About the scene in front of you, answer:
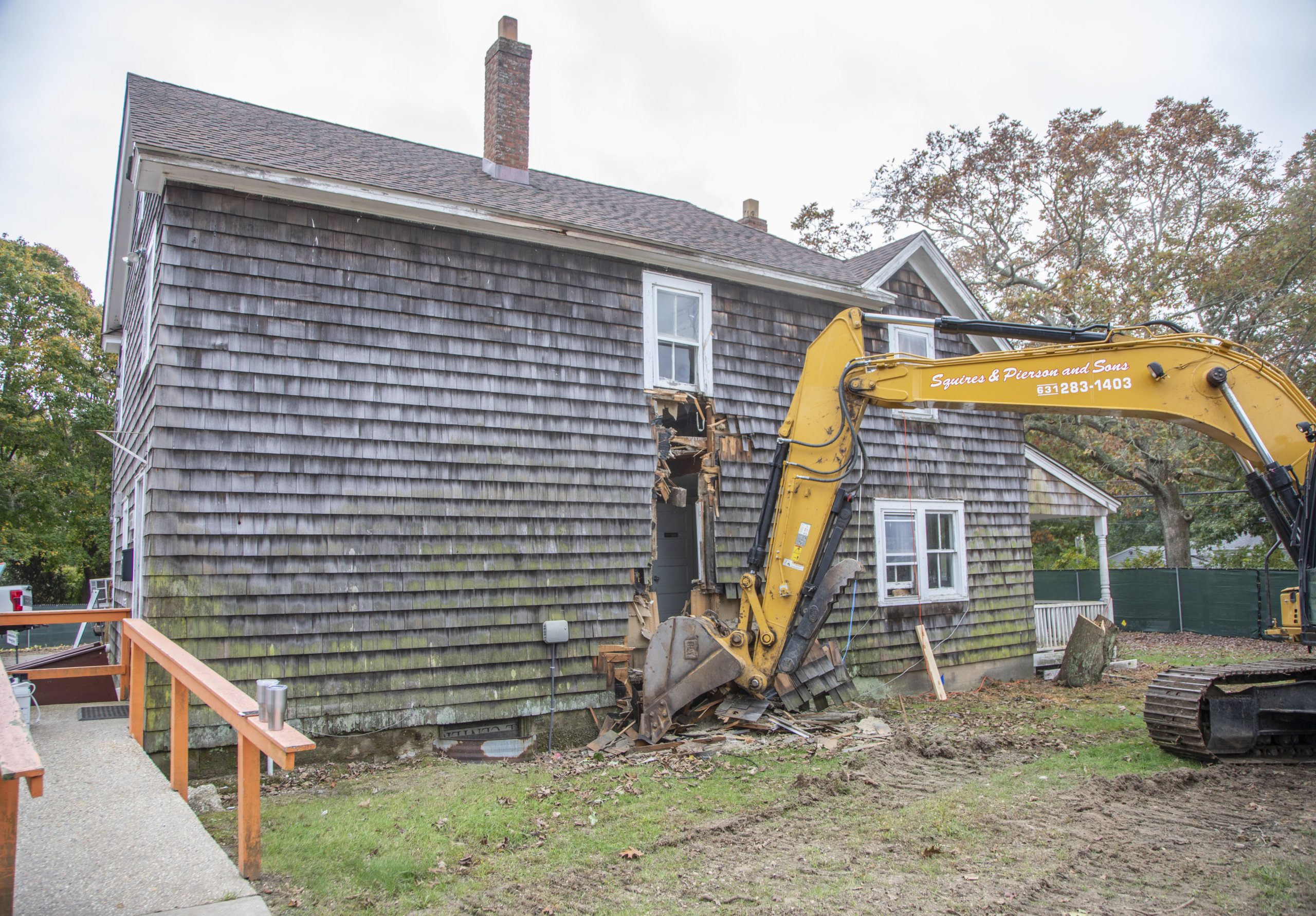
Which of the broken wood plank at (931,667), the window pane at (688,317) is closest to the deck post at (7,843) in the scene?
the window pane at (688,317)

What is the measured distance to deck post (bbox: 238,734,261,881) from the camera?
141 inches

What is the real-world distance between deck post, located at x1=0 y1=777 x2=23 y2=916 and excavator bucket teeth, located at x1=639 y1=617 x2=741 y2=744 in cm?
536

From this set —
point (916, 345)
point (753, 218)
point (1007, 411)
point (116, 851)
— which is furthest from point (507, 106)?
point (116, 851)

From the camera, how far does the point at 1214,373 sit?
22.5 ft

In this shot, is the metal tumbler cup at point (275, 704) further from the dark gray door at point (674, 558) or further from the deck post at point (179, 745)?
the dark gray door at point (674, 558)

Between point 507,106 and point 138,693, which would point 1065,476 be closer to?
point 507,106

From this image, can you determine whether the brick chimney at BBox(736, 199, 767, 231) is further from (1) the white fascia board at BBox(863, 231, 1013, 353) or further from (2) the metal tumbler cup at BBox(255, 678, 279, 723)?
(2) the metal tumbler cup at BBox(255, 678, 279, 723)

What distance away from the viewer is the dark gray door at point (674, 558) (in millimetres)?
11719

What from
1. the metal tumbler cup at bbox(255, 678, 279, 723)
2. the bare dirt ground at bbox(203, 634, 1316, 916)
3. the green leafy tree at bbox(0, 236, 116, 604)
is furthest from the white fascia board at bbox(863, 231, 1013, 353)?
the green leafy tree at bbox(0, 236, 116, 604)

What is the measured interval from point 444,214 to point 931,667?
807 centimetres

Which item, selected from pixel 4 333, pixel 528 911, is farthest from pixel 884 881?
pixel 4 333

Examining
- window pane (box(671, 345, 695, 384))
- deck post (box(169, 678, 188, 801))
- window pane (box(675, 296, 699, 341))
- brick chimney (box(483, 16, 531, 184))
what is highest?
brick chimney (box(483, 16, 531, 184))

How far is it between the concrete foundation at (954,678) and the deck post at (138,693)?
770 centimetres

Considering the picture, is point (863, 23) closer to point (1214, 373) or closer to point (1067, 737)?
point (1214, 373)
